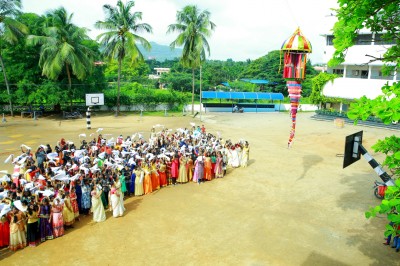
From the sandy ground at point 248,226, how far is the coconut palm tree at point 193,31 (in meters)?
18.1

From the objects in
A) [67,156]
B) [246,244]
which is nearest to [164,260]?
[246,244]

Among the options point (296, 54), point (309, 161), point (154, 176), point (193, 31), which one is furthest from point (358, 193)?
point (193, 31)

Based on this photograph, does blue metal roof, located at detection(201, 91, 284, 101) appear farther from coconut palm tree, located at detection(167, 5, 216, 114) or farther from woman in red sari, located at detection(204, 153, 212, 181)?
woman in red sari, located at detection(204, 153, 212, 181)

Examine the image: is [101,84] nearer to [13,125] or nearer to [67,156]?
[13,125]

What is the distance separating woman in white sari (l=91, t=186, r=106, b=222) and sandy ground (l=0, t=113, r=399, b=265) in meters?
0.23

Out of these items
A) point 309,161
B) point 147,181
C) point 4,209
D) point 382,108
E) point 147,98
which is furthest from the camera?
point 147,98

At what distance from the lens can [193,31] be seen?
107 feet

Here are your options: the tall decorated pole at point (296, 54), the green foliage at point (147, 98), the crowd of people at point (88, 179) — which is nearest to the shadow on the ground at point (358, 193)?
the crowd of people at point (88, 179)

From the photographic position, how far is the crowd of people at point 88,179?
8.79m

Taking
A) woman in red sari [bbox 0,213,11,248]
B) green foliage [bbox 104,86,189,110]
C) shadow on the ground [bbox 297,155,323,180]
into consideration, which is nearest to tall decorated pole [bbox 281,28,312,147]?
shadow on the ground [bbox 297,155,323,180]

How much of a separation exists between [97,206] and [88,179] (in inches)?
49.6

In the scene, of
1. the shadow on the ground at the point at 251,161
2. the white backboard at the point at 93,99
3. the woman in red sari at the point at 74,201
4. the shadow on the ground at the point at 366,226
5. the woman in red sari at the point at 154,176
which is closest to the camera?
the shadow on the ground at the point at 366,226

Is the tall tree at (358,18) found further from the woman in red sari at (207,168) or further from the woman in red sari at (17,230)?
the woman in red sari at (17,230)

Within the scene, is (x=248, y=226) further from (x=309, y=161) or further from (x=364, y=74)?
(x=364, y=74)
